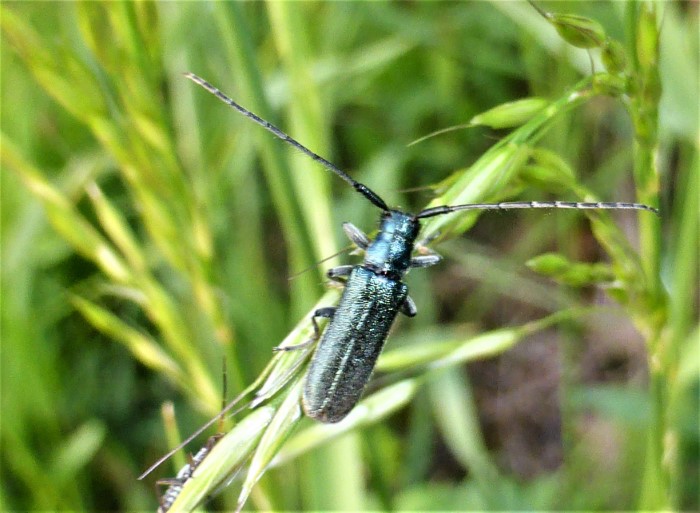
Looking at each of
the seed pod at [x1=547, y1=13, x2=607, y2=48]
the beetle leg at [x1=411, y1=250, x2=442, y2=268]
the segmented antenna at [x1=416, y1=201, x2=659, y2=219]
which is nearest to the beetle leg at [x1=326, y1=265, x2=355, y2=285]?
the beetle leg at [x1=411, y1=250, x2=442, y2=268]

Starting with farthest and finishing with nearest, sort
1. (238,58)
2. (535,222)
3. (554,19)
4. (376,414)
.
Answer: (535,222), (238,58), (376,414), (554,19)

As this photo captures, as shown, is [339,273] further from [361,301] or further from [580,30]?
[580,30]

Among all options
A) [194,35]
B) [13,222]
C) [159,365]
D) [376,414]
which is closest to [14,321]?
[13,222]

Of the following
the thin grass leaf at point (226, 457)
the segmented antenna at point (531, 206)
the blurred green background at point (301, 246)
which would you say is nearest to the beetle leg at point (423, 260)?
the blurred green background at point (301, 246)

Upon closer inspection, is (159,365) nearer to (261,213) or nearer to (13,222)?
(13,222)

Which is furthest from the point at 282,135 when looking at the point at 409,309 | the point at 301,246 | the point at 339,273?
the point at 409,309

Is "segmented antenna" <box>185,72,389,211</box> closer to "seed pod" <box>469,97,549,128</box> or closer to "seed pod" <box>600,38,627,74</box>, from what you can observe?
"seed pod" <box>469,97,549,128</box>

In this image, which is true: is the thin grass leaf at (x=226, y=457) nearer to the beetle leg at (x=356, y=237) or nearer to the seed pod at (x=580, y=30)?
the beetle leg at (x=356, y=237)
